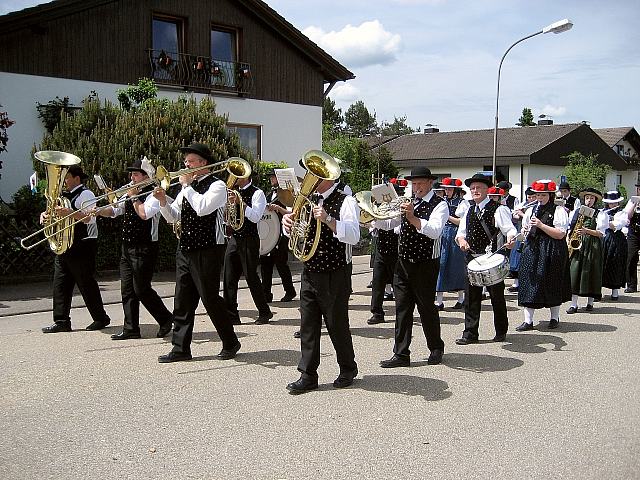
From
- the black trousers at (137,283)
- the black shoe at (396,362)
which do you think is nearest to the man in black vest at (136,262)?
the black trousers at (137,283)

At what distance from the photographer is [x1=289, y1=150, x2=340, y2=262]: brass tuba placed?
563 centimetres

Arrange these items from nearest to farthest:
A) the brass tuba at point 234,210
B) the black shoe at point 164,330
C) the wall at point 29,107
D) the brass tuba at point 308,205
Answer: the brass tuba at point 308,205 → the black shoe at point 164,330 → the brass tuba at point 234,210 → the wall at point 29,107

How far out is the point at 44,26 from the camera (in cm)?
1664

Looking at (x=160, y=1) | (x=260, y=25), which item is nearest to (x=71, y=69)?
(x=160, y=1)

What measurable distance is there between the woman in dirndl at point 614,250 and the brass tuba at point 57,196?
27.2 feet

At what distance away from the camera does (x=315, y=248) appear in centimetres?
572

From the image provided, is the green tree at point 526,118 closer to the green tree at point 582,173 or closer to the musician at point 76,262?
the green tree at point 582,173

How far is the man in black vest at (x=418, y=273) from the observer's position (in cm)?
658

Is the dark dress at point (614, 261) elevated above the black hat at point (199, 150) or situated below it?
below

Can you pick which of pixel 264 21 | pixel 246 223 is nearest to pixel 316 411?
pixel 246 223

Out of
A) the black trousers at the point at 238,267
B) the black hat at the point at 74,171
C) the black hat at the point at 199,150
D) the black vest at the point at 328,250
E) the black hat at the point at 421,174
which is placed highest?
the black hat at the point at 199,150

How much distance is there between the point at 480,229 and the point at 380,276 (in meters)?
1.84

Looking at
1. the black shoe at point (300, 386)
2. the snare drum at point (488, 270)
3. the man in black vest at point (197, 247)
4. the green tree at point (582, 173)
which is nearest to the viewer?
the black shoe at point (300, 386)

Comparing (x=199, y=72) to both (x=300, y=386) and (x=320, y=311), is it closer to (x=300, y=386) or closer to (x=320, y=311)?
(x=320, y=311)
